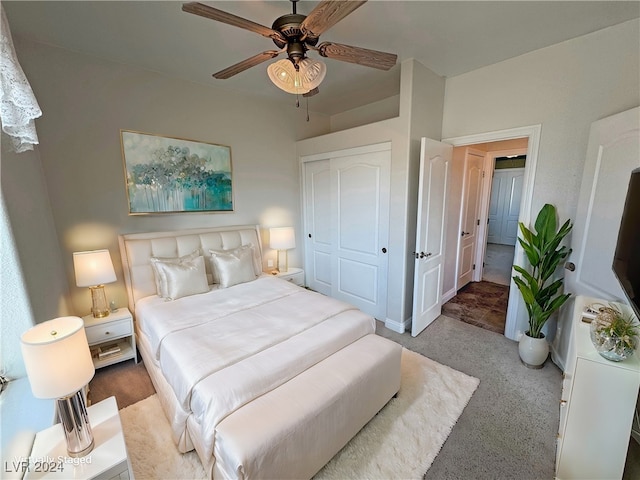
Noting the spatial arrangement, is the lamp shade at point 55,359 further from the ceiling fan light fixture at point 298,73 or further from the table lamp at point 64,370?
the ceiling fan light fixture at point 298,73

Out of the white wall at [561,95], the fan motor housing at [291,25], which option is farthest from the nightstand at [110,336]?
the white wall at [561,95]

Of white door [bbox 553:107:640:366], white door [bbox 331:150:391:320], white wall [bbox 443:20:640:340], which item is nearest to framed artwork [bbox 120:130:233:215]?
white door [bbox 331:150:391:320]

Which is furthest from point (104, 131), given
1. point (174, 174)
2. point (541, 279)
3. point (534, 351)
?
point (534, 351)

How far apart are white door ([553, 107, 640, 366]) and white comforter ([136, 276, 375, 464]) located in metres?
1.59

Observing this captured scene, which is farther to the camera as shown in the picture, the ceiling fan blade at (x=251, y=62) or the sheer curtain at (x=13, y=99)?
the ceiling fan blade at (x=251, y=62)

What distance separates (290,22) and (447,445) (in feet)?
8.64

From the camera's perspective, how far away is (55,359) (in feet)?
3.36

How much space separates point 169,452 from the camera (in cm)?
158

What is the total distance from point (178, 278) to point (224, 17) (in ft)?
6.80

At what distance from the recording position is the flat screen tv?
1.32 metres

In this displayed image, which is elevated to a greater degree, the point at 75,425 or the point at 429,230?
the point at 429,230

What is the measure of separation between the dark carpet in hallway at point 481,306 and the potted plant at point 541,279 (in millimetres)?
634

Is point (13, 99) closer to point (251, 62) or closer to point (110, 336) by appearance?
point (251, 62)

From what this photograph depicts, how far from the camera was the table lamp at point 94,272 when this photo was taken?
2165mm
